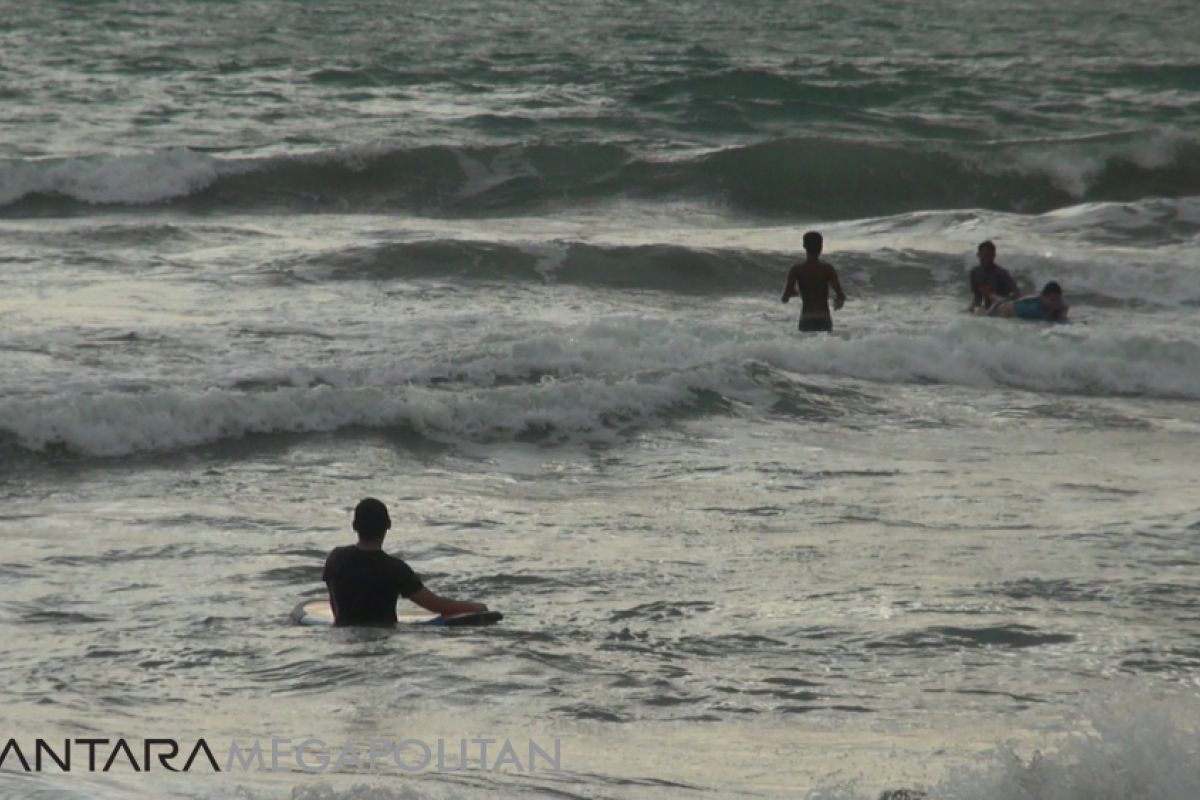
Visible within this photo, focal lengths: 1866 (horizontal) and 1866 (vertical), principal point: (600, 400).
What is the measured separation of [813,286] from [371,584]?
9233mm

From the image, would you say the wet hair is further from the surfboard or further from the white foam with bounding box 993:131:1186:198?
the white foam with bounding box 993:131:1186:198

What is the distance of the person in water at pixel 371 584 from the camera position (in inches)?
328

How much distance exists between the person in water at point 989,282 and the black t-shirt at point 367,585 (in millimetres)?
11157

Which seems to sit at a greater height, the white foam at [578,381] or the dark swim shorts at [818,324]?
the dark swim shorts at [818,324]

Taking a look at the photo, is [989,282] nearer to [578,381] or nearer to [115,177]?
[578,381]

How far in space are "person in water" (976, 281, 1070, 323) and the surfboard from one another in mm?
10650

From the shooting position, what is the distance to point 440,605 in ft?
27.5

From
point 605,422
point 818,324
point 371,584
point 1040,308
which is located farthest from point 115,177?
point 371,584

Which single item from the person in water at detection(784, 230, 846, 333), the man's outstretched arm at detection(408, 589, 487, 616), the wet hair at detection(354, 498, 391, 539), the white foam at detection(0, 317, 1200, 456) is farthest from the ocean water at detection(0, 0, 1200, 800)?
the wet hair at detection(354, 498, 391, 539)

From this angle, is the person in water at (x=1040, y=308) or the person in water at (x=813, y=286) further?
the person in water at (x=1040, y=308)

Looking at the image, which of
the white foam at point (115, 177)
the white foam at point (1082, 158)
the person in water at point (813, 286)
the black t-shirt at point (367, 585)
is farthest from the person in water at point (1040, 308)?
the white foam at point (115, 177)

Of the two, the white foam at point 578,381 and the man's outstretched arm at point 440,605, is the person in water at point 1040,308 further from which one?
the man's outstretched arm at point 440,605

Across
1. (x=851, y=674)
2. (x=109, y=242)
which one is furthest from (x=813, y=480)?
(x=109, y=242)

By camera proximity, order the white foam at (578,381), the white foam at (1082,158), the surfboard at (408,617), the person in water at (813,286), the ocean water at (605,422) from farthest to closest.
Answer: the white foam at (1082,158)
the person in water at (813,286)
the white foam at (578,381)
the surfboard at (408,617)
the ocean water at (605,422)
